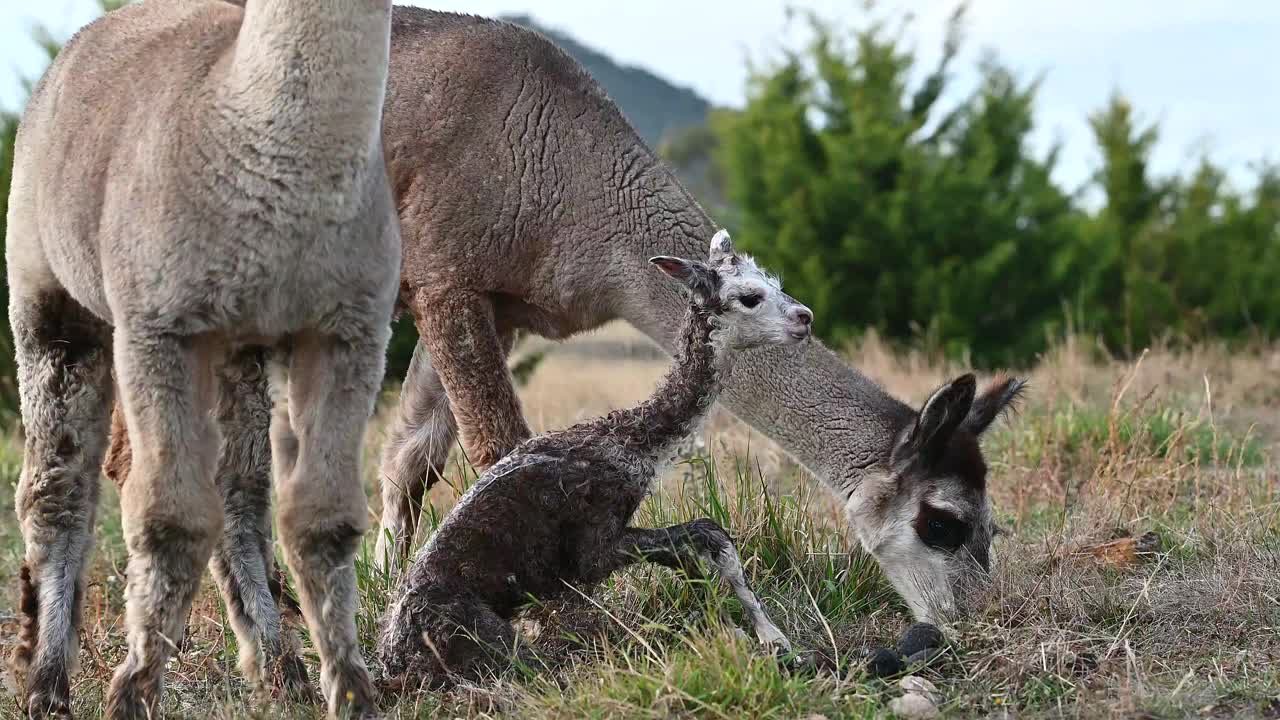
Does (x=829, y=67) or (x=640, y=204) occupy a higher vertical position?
(x=829, y=67)

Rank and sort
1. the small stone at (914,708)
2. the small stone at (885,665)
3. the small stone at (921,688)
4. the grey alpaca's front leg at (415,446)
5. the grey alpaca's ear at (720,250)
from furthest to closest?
the grey alpaca's front leg at (415,446)
the grey alpaca's ear at (720,250)
the small stone at (885,665)
the small stone at (921,688)
the small stone at (914,708)

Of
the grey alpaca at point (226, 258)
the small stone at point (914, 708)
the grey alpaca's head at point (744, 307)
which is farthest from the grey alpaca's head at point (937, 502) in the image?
the grey alpaca at point (226, 258)

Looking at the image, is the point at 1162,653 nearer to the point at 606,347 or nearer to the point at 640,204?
the point at 640,204

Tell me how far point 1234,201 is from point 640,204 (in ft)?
69.2

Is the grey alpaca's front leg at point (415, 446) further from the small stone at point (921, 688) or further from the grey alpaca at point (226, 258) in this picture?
the small stone at point (921, 688)

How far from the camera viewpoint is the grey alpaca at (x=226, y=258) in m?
4.17

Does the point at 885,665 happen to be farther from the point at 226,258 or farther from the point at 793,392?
the point at 226,258

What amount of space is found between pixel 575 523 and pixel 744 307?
3.31ft

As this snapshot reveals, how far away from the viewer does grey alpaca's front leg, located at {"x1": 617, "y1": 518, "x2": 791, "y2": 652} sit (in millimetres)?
5164

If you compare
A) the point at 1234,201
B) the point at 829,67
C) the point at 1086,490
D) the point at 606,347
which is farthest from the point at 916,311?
the point at 1086,490

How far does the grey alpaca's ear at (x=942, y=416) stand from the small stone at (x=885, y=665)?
1.39m

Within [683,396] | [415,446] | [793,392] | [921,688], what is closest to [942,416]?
[793,392]

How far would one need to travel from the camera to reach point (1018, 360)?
2098 centimetres

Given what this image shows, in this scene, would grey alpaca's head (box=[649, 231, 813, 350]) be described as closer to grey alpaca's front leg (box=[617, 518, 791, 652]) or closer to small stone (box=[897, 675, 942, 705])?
grey alpaca's front leg (box=[617, 518, 791, 652])
